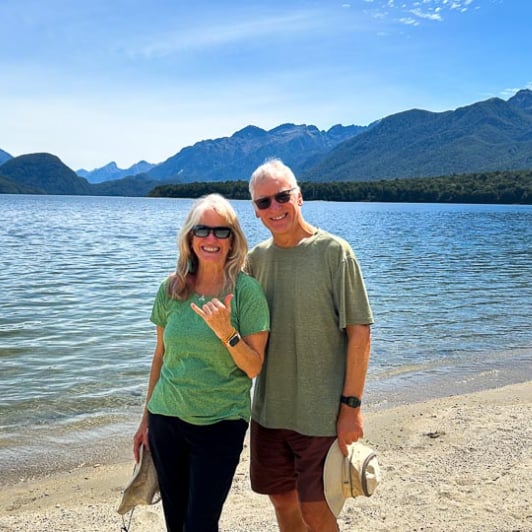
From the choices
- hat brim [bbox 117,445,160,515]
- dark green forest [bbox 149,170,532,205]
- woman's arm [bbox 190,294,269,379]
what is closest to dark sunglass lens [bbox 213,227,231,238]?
woman's arm [bbox 190,294,269,379]

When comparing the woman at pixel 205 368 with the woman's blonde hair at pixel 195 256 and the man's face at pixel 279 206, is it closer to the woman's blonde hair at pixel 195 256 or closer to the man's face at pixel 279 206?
the woman's blonde hair at pixel 195 256

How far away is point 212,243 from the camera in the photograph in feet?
11.1

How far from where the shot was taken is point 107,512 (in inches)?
206

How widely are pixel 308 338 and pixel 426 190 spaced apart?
162374 millimetres

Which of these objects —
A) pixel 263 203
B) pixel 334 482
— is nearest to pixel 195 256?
pixel 263 203

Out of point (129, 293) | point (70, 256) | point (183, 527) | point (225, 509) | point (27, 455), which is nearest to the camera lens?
point (183, 527)

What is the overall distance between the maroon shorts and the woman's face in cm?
115

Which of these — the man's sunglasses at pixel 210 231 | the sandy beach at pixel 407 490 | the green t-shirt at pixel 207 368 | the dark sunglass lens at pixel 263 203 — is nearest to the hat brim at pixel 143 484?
the green t-shirt at pixel 207 368

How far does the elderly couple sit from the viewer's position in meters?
3.21

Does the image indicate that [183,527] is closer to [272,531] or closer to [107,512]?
[272,531]

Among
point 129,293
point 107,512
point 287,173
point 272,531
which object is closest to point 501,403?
point 272,531

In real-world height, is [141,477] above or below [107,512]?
above

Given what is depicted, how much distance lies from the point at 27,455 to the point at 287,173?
5343 mm

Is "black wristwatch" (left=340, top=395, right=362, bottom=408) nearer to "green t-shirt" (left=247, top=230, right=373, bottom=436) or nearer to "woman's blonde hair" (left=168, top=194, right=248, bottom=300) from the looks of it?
"green t-shirt" (left=247, top=230, right=373, bottom=436)
